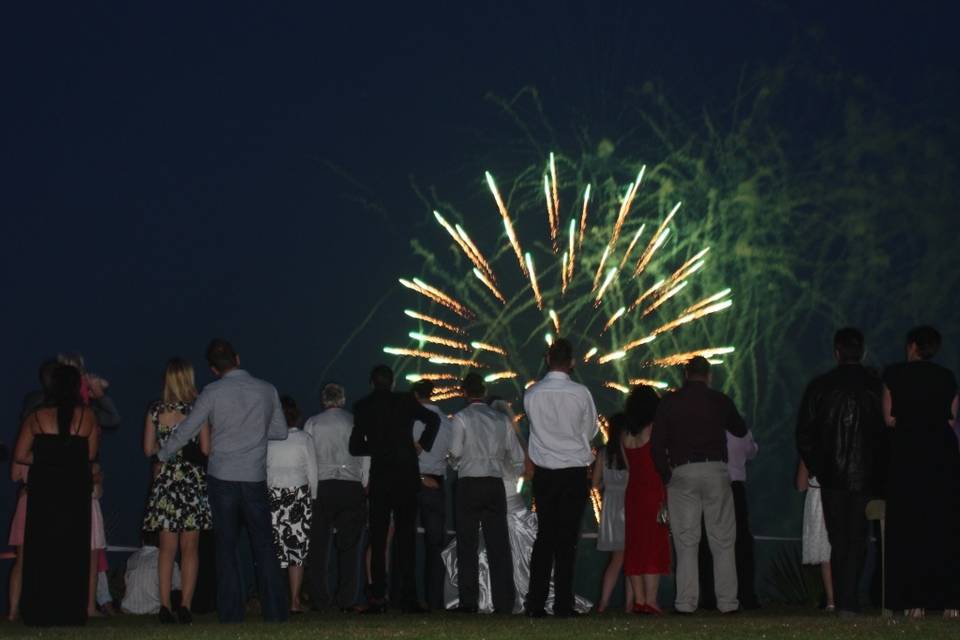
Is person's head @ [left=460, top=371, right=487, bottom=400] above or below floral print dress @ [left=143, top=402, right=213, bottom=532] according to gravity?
above

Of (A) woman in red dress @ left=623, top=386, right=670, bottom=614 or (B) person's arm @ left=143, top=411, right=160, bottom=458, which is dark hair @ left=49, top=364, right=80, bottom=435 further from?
(A) woman in red dress @ left=623, top=386, right=670, bottom=614

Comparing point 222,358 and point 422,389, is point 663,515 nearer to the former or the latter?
point 422,389

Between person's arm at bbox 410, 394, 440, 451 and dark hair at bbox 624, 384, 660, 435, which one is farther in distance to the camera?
person's arm at bbox 410, 394, 440, 451

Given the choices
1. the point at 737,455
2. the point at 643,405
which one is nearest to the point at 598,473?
the point at 737,455

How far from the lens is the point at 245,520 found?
30.2 feet

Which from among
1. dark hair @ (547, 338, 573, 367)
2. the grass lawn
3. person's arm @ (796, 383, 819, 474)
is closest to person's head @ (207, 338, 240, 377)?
the grass lawn

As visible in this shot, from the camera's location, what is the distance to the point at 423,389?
452 inches

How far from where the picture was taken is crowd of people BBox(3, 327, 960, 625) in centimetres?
863

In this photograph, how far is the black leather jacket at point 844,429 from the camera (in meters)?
8.70

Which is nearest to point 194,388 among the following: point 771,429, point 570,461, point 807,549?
point 570,461

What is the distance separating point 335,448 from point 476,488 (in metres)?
1.05

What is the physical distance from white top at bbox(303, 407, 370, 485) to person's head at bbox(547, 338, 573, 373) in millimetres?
2030

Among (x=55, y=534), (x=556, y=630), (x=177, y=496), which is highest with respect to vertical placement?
(x=177, y=496)

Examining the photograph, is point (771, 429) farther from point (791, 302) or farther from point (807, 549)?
point (807, 549)
